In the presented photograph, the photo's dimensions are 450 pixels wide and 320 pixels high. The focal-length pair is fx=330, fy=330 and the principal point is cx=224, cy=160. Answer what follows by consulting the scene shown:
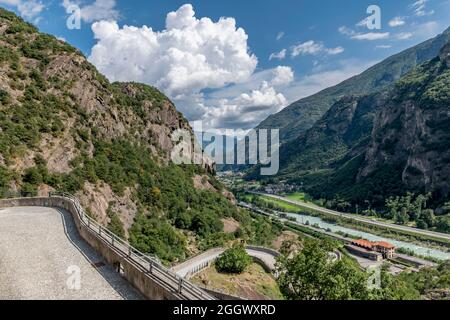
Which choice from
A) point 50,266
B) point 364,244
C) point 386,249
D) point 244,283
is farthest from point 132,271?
point 364,244

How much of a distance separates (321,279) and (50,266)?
716 inches

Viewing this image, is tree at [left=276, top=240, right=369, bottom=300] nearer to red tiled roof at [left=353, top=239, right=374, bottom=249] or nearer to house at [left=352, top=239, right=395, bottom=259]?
house at [left=352, top=239, right=395, bottom=259]

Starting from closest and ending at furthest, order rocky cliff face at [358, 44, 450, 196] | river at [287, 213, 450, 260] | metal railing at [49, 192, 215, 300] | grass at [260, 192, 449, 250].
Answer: metal railing at [49, 192, 215, 300] → river at [287, 213, 450, 260] → grass at [260, 192, 449, 250] → rocky cliff face at [358, 44, 450, 196]

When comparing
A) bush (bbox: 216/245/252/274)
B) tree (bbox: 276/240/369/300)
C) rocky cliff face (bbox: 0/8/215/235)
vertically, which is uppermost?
rocky cliff face (bbox: 0/8/215/235)

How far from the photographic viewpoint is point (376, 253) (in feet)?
273

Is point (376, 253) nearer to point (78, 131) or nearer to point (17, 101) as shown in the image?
point (78, 131)

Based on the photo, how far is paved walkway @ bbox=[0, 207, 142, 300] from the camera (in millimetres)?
10492

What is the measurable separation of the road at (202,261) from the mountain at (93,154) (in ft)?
29.8

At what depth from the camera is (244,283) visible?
30.8 m

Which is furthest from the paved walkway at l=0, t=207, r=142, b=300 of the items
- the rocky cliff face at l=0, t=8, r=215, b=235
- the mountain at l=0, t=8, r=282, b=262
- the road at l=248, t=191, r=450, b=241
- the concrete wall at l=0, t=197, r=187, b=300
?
the road at l=248, t=191, r=450, b=241

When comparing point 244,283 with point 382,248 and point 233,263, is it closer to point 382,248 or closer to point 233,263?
point 233,263

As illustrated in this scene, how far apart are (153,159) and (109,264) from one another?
226 feet

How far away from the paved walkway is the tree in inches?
641
